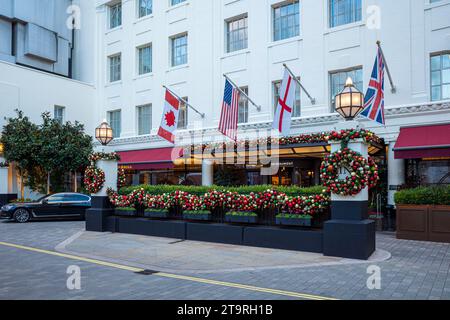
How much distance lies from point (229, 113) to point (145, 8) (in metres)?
12.5

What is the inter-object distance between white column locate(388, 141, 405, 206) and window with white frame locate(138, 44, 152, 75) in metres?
14.7

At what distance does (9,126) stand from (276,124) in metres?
15.1

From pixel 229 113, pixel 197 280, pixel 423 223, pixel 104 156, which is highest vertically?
pixel 229 113

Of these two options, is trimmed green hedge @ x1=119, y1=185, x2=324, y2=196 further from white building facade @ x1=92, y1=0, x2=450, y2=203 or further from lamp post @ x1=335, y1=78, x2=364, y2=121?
white building facade @ x1=92, y1=0, x2=450, y2=203

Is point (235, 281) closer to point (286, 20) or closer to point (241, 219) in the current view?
point (241, 219)

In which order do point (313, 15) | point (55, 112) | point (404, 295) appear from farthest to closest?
point (55, 112), point (313, 15), point (404, 295)

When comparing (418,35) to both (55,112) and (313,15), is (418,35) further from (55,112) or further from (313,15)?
(55,112)

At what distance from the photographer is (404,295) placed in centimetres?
605

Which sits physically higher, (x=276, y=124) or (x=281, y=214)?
(x=276, y=124)

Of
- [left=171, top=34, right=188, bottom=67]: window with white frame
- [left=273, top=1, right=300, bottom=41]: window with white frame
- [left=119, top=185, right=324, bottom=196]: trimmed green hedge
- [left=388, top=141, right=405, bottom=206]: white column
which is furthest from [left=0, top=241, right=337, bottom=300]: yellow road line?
[left=171, top=34, right=188, bottom=67]: window with white frame

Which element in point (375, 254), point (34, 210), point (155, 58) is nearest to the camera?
point (375, 254)

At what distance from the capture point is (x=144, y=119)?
77.3 feet

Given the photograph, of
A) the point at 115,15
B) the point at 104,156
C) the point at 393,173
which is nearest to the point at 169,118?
the point at 104,156
